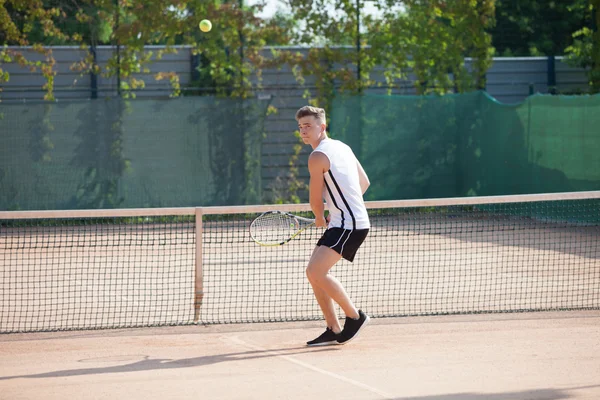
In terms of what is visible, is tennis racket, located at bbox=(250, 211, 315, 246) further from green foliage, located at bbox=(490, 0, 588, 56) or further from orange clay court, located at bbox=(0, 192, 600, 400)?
green foliage, located at bbox=(490, 0, 588, 56)

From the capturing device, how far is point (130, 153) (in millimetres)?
15055

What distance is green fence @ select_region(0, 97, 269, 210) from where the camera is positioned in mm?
14633

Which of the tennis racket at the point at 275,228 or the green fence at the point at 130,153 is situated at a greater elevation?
the green fence at the point at 130,153

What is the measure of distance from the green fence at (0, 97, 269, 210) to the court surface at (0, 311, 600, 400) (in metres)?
8.39

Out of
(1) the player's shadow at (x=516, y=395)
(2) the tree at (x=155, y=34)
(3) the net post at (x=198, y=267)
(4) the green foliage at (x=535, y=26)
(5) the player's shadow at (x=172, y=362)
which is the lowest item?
(5) the player's shadow at (x=172, y=362)

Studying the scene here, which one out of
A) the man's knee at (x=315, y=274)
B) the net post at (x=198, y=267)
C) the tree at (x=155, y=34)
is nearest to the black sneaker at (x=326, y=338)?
the man's knee at (x=315, y=274)

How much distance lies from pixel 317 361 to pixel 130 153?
32.9 feet

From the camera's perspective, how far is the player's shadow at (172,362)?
17.9 feet

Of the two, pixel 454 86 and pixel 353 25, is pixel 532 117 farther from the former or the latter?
pixel 353 25

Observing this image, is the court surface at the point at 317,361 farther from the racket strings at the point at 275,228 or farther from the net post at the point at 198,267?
the racket strings at the point at 275,228

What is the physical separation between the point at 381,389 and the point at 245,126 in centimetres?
1097

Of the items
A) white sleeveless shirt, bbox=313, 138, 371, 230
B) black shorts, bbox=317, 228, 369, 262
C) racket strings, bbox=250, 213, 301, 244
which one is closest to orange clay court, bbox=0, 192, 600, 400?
racket strings, bbox=250, 213, 301, 244

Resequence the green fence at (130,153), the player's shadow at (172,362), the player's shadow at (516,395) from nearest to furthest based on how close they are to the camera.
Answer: the player's shadow at (516,395) < the player's shadow at (172,362) < the green fence at (130,153)

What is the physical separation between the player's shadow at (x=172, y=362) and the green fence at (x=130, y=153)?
9.39 metres
